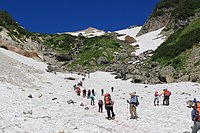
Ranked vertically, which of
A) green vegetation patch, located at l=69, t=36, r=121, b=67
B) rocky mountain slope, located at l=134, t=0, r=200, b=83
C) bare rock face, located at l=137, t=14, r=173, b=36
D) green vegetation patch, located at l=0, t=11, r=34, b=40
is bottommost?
rocky mountain slope, located at l=134, t=0, r=200, b=83

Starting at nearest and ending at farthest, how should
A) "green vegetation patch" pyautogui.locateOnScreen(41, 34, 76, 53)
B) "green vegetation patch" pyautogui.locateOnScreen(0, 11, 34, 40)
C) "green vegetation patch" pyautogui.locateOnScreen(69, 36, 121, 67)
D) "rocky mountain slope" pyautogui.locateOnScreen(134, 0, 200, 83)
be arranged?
"rocky mountain slope" pyautogui.locateOnScreen(134, 0, 200, 83) → "green vegetation patch" pyautogui.locateOnScreen(0, 11, 34, 40) → "green vegetation patch" pyautogui.locateOnScreen(69, 36, 121, 67) → "green vegetation patch" pyautogui.locateOnScreen(41, 34, 76, 53)

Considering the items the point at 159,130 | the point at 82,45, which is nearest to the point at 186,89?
the point at 159,130

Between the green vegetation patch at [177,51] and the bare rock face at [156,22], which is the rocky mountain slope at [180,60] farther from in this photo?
the bare rock face at [156,22]

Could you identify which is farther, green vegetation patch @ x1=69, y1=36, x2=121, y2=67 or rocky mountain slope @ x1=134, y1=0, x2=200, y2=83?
green vegetation patch @ x1=69, y1=36, x2=121, y2=67

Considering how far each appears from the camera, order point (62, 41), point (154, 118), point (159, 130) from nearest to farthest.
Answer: point (159, 130)
point (154, 118)
point (62, 41)

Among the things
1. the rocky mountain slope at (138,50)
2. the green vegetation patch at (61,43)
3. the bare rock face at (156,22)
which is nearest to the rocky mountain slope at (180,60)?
the rocky mountain slope at (138,50)

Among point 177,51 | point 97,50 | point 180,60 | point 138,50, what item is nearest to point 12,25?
point 97,50

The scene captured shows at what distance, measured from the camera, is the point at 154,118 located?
73.9 ft

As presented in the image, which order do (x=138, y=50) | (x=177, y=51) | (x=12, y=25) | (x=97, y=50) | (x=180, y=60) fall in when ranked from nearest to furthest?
1. (x=180, y=60)
2. (x=177, y=51)
3. (x=12, y=25)
4. (x=138, y=50)
5. (x=97, y=50)

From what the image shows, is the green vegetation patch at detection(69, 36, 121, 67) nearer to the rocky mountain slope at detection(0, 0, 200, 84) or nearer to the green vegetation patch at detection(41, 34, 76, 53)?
the rocky mountain slope at detection(0, 0, 200, 84)

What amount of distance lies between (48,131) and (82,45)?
12249cm

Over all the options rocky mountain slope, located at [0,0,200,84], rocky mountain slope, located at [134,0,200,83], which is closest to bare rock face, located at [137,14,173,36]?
rocky mountain slope, located at [0,0,200,84]

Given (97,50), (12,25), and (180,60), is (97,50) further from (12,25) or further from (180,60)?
(180,60)

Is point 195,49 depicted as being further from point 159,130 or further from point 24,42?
point 24,42
